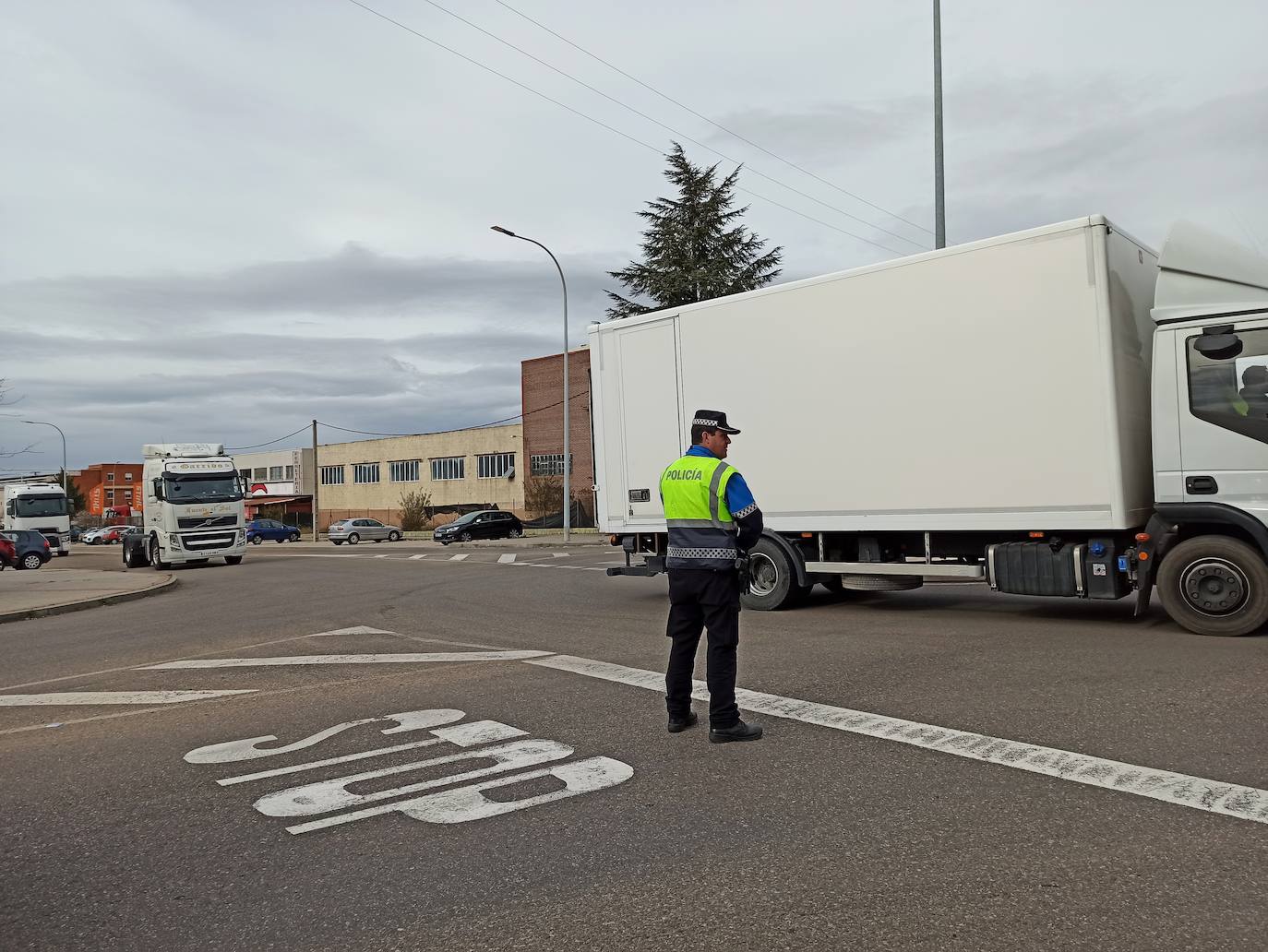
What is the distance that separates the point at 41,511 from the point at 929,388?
4159 cm

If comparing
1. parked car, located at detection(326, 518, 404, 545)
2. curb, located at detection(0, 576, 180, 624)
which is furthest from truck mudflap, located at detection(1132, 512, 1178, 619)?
parked car, located at detection(326, 518, 404, 545)

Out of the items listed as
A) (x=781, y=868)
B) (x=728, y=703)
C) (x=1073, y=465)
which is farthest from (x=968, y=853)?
(x=1073, y=465)

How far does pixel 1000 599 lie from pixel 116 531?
7431cm

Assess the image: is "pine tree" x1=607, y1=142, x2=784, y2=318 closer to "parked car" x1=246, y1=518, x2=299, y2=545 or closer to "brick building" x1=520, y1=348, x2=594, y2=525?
"brick building" x1=520, y1=348, x2=594, y2=525

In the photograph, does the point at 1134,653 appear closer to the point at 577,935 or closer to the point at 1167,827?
the point at 1167,827

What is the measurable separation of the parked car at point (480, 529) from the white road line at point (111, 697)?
35065mm

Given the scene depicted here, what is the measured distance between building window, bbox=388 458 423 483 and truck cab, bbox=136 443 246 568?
43542 millimetres

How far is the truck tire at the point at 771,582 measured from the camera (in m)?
11.6

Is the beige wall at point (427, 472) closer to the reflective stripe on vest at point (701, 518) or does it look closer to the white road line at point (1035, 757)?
the white road line at point (1035, 757)

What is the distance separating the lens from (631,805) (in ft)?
15.4

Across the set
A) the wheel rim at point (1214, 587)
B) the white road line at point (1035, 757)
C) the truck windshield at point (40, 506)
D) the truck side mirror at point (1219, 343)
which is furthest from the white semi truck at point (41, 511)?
the truck side mirror at point (1219, 343)

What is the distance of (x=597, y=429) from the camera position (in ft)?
43.7

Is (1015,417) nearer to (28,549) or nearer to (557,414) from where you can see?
(28,549)

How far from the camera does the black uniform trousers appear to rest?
5793mm
